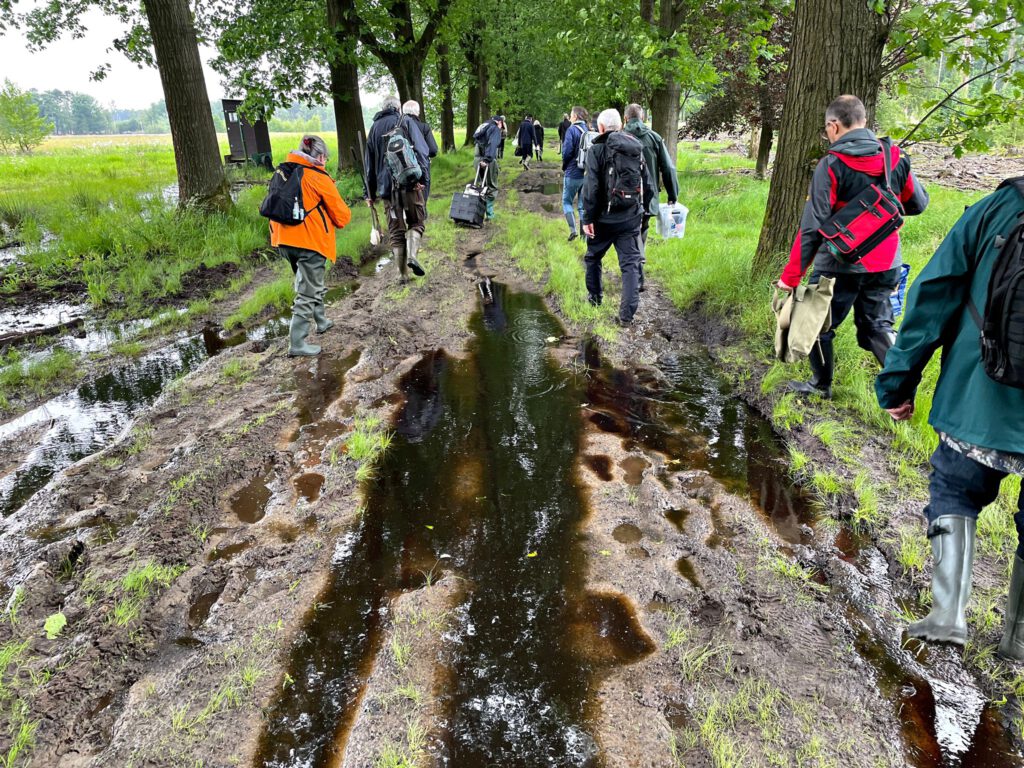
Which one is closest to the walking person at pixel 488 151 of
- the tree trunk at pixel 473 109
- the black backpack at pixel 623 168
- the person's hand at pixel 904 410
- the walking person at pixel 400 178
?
the walking person at pixel 400 178

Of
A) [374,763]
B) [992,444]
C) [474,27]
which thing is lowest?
[374,763]

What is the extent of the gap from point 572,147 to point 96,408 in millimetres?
7209

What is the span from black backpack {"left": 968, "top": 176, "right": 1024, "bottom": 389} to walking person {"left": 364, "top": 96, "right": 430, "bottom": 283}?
21.0 feet

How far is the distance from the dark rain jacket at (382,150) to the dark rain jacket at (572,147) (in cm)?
245

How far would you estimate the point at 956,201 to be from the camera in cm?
1243

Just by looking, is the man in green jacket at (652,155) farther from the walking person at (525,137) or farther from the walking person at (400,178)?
the walking person at (525,137)

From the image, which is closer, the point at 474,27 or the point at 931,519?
the point at 931,519

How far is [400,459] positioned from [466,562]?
1205mm

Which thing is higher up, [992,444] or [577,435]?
[992,444]

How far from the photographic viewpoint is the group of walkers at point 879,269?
2158 mm

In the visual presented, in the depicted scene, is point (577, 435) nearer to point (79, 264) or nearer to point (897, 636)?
point (897, 636)

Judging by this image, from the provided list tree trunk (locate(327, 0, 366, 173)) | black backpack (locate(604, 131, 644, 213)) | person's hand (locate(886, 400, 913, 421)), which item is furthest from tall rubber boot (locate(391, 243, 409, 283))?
tree trunk (locate(327, 0, 366, 173))

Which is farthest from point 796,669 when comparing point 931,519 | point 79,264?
point 79,264

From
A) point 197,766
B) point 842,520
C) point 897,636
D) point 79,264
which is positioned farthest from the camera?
point 79,264
